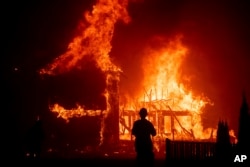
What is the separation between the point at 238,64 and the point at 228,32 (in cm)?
313

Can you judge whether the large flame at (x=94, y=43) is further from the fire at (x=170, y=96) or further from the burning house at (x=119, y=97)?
the fire at (x=170, y=96)

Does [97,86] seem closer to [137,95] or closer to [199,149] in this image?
[137,95]

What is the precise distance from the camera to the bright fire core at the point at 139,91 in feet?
111

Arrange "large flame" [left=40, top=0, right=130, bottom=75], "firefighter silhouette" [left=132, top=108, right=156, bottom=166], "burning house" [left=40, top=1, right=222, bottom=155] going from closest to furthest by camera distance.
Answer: "firefighter silhouette" [left=132, top=108, right=156, bottom=166]
"burning house" [left=40, top=1, right=222, bottom=155]
"large flame" [left=40, top=0, right=130, bottom=75]

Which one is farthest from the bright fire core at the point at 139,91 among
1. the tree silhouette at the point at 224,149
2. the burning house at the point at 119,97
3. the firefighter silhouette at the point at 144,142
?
the firefighter silhouette at the point at 144,142

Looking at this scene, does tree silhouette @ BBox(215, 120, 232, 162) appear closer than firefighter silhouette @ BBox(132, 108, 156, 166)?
No

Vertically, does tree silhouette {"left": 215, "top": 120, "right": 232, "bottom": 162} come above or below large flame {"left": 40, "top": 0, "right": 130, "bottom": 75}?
below

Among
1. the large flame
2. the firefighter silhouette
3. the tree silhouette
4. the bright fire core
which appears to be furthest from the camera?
the large flame

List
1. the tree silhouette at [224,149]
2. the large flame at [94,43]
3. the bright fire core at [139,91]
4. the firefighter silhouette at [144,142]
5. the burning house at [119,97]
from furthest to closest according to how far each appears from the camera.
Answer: the large flame at [94,43] < the bright fire core at [139,91] < the burning house at [119,97] < the tree silhouette at [224,149] < the firefighter silhouette at [144,142]

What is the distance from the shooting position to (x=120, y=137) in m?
34.2

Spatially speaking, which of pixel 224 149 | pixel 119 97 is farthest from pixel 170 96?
pixel 224 149

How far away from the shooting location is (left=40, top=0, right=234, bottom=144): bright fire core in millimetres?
33844

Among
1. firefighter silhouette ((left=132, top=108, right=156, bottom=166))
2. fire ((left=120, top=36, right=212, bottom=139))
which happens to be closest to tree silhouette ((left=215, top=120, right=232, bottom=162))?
firefighter silhouette ((left=132, top=108, right=156, bottom=166))

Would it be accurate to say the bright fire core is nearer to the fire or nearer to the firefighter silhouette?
the fire
